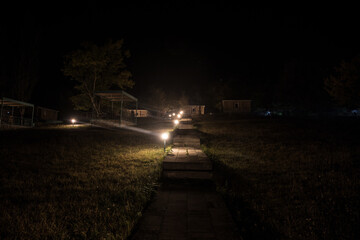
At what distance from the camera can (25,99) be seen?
29.3 meters

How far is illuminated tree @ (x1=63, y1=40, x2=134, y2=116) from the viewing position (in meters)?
24.4

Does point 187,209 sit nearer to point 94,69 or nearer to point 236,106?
point 94,69

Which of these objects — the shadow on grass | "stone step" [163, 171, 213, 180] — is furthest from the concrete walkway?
the shadow on grass

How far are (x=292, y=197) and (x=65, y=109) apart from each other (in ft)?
150

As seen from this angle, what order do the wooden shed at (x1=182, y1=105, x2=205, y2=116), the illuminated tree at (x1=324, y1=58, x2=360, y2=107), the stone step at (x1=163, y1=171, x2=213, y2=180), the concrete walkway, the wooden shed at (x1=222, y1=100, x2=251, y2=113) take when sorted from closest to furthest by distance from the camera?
1. the concrete walkway
2. the stone step at (x1=163, y1=171, x2=213, y2=180)
3. the illuminated tree at (x1=324, y1=58, x2=360, y2=107)
4. the wooden shed at (x1=222, y1=100, x2=251, y2=113)
5. the wooden shed at (x1=182, y1=105, x2=205, y2=116)

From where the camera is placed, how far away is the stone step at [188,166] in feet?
16.5

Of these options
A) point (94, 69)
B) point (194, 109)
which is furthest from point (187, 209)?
point (194, 109)

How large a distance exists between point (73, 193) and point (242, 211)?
3627 millimetres

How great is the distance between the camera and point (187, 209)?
354 centimetres

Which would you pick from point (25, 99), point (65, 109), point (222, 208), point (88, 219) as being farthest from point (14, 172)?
point (65, 109)

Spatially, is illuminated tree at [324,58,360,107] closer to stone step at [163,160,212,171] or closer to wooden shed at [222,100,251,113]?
wooden shed at [222,100,251,113]

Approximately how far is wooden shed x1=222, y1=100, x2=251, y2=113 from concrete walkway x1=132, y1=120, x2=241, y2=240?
40003 mm

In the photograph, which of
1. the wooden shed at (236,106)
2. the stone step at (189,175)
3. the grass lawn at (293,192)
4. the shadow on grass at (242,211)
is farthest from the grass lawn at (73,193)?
the wooden shed at (236,106)

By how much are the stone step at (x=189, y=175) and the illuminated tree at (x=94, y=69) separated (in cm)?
2160
